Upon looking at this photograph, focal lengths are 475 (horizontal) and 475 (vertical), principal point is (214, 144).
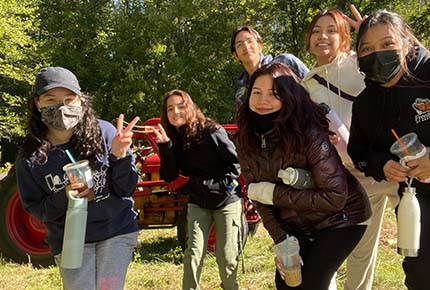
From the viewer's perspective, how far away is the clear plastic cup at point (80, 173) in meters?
2.57

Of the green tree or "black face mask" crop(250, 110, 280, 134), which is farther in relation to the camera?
the green tree

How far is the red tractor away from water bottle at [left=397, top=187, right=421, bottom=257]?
112 inches

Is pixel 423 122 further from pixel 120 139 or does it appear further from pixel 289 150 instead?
pixel 120 139

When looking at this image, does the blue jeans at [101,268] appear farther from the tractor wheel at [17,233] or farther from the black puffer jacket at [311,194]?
the tractor wheel at [17,233]

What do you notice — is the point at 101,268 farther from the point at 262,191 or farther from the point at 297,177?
the point at 297,177

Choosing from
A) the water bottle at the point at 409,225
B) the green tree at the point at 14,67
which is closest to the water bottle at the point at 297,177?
the water bottle at the point at 409,225

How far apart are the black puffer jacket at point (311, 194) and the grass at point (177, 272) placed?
1.87 metres

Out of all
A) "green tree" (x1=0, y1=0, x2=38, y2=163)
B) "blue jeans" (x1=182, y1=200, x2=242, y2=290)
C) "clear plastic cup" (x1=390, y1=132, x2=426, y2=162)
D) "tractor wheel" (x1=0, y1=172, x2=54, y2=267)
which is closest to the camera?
"clear plastic cup" (x1=390, y1=132, x2=426, y2=162)

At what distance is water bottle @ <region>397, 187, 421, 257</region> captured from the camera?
2486mm

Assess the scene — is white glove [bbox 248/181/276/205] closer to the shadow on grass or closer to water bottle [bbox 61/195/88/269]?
water bottle [bbox 61/195/88/269]

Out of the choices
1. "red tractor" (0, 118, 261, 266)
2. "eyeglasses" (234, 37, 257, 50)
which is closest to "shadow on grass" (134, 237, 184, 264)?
"red tractor" (0, 118, 261, 266)

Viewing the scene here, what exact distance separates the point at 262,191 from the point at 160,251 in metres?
3.63

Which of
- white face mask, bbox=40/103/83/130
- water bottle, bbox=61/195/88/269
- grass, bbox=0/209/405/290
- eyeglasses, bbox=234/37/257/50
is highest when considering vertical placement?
eyeglasses, bbox=234/37/257/50

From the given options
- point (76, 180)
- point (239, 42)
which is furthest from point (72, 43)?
point (76, 180)
